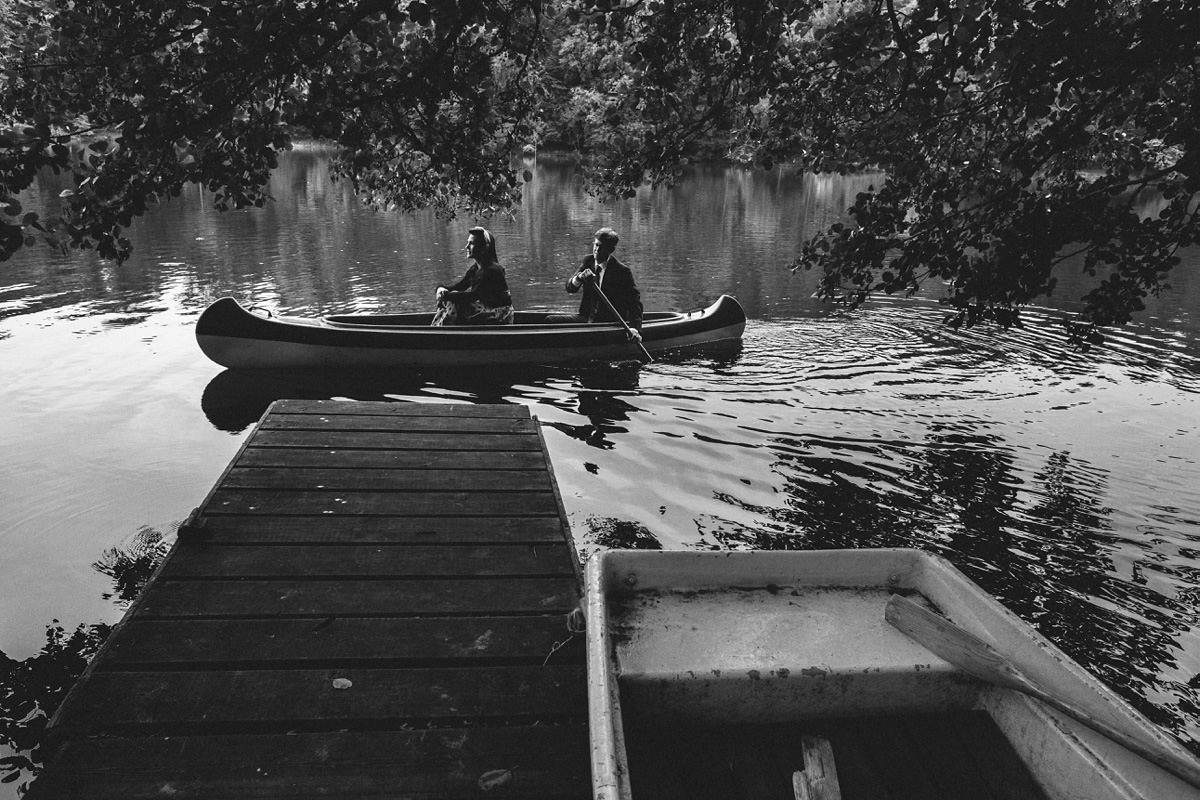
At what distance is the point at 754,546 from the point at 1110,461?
4472mm

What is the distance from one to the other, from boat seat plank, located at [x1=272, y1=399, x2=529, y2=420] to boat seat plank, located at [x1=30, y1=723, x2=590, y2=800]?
12.9ft

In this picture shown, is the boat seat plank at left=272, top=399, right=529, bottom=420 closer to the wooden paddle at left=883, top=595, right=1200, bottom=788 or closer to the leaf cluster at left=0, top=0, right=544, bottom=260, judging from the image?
the leaf cluster at left=0, top=0, right=544, bottom=260

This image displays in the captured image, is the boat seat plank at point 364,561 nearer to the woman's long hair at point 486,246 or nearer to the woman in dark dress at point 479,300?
the woman's long hair at point 486,246

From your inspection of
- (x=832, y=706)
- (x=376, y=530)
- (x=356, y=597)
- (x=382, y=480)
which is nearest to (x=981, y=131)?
(x=832, y=706)

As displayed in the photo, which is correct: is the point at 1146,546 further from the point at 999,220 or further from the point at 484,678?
the point at 484,678

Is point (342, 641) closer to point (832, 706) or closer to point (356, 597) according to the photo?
point (356, 597)

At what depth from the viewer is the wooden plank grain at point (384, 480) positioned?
478 centimetres

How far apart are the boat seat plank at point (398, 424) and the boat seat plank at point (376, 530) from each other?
1.73 metres

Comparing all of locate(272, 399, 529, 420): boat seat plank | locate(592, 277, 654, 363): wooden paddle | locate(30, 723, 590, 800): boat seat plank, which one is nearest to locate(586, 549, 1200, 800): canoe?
locate(30, 723, 590, 800): boat seat plank

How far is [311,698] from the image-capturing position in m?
2.79

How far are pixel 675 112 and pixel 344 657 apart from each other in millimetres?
4498

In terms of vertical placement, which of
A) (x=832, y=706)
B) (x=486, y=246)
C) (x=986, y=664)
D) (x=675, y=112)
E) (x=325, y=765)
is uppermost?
(x=675, y=112)

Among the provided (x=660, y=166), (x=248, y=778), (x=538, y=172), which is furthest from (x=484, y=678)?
(x=538, y=172)

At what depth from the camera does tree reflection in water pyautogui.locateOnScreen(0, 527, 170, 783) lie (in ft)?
11.6
